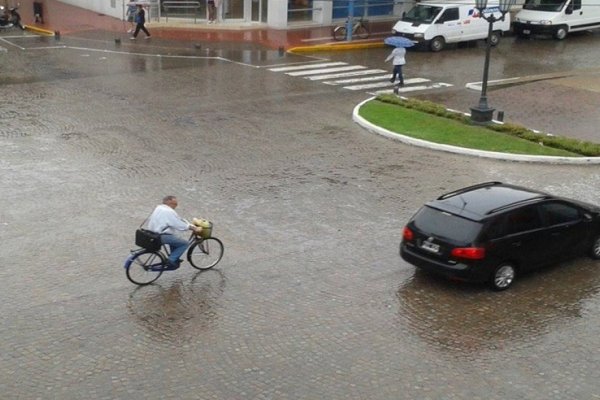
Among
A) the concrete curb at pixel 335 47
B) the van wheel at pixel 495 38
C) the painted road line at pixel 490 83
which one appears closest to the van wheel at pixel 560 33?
the van wheel at pixel 495 38

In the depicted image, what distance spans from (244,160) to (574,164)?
319 inches

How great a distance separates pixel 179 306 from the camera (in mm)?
12297

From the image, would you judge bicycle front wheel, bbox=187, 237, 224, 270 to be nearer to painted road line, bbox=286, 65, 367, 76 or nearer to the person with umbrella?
the person with umbrella

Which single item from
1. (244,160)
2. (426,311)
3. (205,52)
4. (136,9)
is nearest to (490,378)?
(426,311)

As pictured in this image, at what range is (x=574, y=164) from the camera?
20.2 m

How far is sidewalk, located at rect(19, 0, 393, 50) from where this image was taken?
3753cm

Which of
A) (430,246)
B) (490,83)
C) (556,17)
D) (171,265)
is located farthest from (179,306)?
(556,17)

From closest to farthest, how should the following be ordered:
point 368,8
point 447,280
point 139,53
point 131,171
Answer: point 447,280
point 131,171
point 139,53
point 368,8

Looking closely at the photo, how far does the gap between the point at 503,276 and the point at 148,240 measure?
5.64m

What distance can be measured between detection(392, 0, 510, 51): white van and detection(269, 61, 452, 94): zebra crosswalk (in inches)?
175

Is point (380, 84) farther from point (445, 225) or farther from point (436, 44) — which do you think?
point (445, 225)

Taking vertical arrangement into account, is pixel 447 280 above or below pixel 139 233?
below

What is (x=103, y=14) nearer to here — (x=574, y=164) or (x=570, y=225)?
(x=574, y=164)

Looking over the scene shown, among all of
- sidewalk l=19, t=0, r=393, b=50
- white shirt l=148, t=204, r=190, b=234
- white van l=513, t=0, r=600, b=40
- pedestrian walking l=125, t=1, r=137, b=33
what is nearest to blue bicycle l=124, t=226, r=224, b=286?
white shirt l=148, t=204, r=190, b=234
